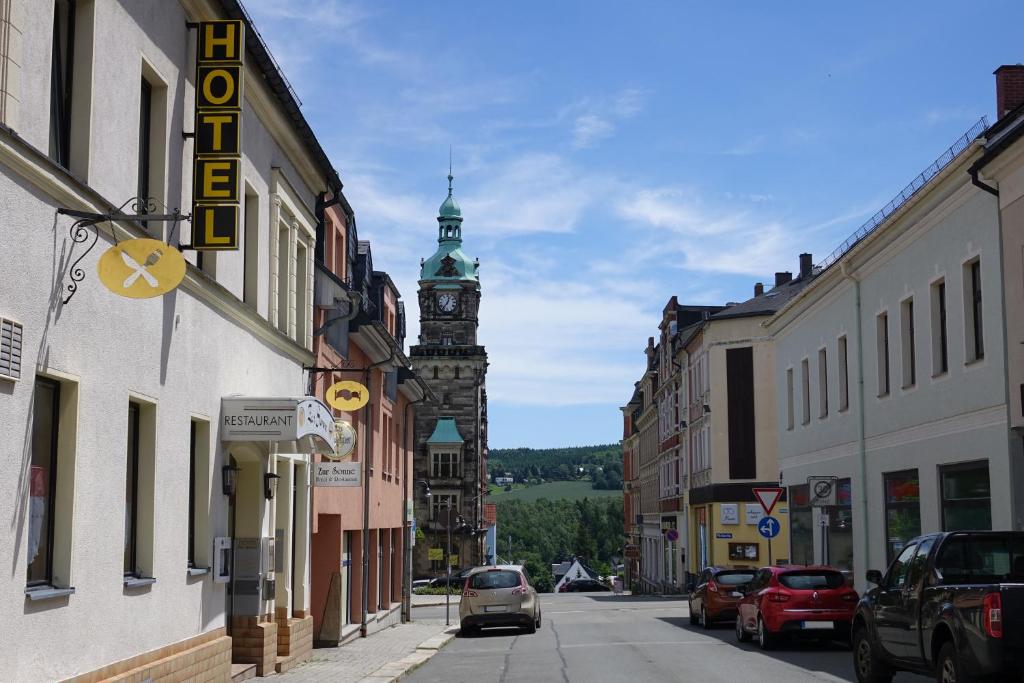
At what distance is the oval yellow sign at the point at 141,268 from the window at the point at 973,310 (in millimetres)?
14387

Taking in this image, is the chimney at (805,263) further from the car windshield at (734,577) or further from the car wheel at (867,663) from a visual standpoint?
the car wheel at (867,663)

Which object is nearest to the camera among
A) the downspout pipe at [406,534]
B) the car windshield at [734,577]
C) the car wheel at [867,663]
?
the car wheel at [867,663]

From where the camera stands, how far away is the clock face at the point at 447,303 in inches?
A: 4377

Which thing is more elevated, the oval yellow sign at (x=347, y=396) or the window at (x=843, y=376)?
the window at (x=843, y=376)

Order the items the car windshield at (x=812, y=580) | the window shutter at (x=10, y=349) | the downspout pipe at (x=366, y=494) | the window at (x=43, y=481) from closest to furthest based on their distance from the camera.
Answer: the window shutter at (x=10, y=349), the window at (x=43, y=481), the car windshield at (x=812, y=580), the downspout pipe at (x=366, y=494)

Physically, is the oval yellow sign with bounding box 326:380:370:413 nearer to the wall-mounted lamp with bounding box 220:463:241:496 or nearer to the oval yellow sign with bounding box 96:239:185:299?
the wall-mounted lamp with bounding box 220:463:241:496

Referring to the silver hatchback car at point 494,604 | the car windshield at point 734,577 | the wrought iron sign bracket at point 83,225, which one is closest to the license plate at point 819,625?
the car windshield at point 734,577

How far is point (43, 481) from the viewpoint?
31.9 ft

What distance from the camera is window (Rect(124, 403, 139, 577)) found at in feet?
39.3

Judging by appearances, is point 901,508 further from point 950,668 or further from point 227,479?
point 227,479

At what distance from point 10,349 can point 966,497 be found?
16650 millimetres

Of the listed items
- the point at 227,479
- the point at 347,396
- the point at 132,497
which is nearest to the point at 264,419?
the point at 227,479

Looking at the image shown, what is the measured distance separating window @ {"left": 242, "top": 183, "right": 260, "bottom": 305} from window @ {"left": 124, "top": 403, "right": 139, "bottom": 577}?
476 cm

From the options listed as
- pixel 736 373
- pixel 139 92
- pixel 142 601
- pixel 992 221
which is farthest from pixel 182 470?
pixel 736 373
